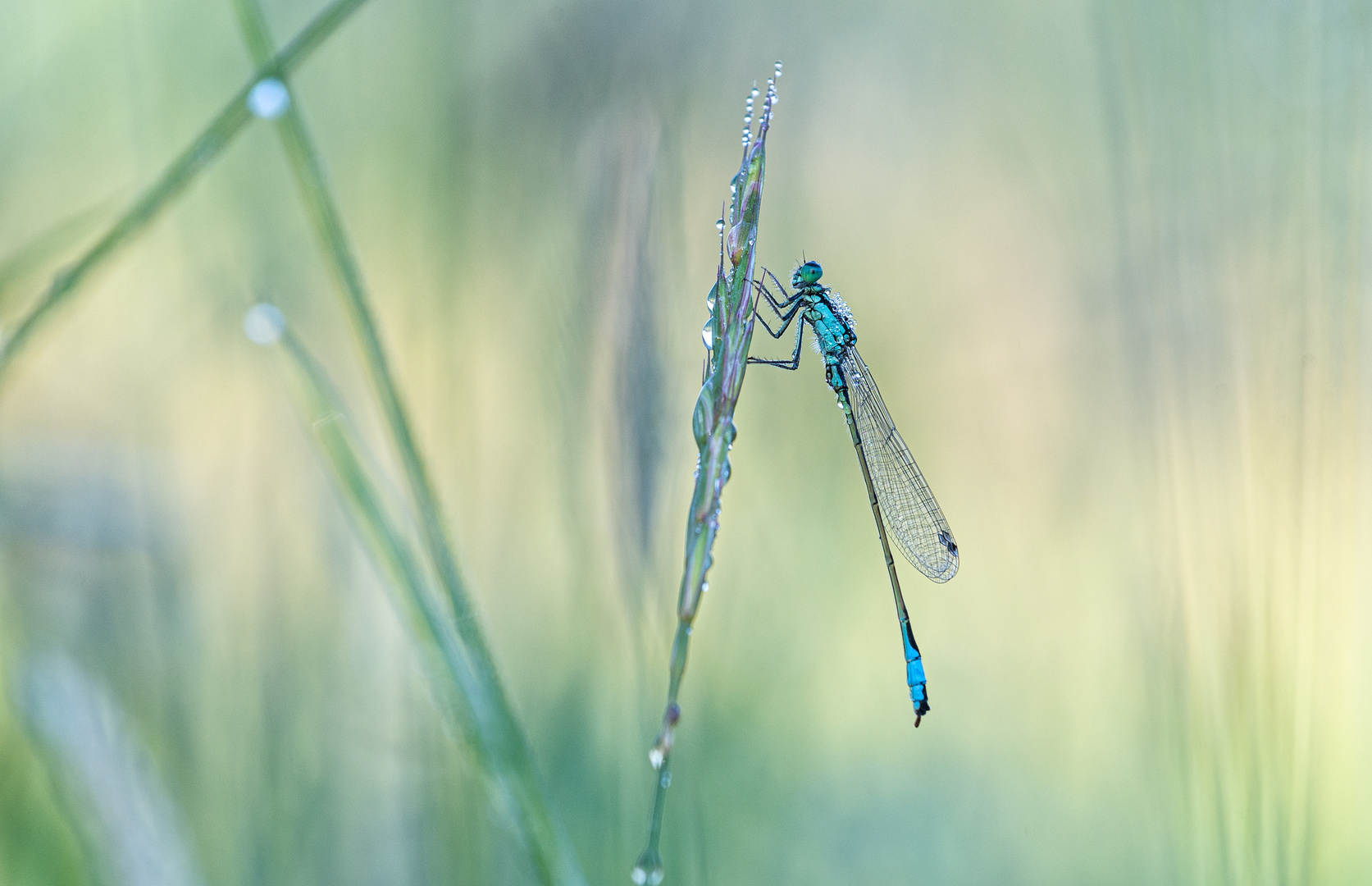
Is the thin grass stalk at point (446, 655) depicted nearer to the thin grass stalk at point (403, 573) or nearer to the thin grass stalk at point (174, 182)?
the thin grass stalk at point (403, 573)

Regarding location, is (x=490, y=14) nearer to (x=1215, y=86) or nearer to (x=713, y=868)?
(x=1215, y=86)

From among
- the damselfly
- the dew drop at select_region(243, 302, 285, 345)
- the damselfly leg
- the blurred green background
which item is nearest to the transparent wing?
the damselfly

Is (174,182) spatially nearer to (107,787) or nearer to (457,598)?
(457,598)

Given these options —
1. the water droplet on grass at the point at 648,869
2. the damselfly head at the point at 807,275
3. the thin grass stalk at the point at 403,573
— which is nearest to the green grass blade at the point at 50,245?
the thin grass stalk at the point at 403,573

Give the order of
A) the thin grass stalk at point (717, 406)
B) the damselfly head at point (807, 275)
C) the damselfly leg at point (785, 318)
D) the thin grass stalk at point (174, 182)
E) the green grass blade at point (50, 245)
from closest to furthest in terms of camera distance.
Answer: the thin grass stalk at point (717, 406), the thin grass stalk at point (174, 182), the green grass blade at point (50, 245), the damselfly leg at point (785, 318), the damselfly head at point (807, 275)

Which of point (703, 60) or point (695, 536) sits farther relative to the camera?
point (703, 60)

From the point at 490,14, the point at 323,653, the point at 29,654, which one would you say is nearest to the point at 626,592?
the point at 29,654
